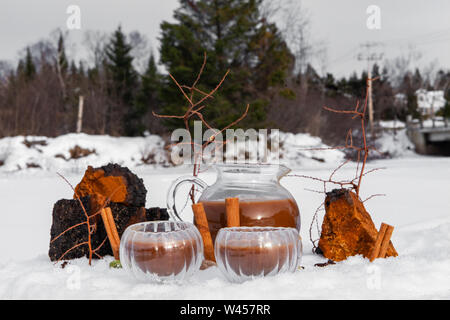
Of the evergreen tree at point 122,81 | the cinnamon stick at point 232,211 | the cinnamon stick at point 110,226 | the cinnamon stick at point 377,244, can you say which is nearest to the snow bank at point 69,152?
the evergreen tree at point 122,81

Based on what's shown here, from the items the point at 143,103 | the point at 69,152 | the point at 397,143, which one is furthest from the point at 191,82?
the point at 397,143

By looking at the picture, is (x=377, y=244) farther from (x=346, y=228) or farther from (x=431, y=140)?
(x=431, y=140)

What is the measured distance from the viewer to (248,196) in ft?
3.63

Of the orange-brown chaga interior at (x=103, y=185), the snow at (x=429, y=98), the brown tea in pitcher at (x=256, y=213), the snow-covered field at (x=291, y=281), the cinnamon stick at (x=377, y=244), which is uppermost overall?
the snow at (x=429, y=98)

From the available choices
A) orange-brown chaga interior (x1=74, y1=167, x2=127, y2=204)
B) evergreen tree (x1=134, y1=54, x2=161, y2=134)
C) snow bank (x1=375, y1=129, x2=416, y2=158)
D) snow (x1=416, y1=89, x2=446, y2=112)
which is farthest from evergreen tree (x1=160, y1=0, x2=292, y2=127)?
snow (x1=416, y1=89, x2=446, y2=112)

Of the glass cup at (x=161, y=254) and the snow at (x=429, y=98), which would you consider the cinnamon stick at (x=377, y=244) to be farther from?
the snow at (x=429, y=98)

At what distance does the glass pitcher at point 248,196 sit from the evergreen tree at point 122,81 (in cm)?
1323

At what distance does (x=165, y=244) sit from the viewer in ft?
2.85

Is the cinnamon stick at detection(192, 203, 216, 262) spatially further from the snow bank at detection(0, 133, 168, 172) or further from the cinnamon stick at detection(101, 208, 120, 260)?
the snow bank at detection(0, 133, 168, 172)

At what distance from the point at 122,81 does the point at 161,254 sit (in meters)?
16.4

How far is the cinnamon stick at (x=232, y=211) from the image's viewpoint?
1018 millimetres

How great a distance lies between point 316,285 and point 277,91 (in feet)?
40.2

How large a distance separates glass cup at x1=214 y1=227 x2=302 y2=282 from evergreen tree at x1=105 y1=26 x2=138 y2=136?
44.3 feet
